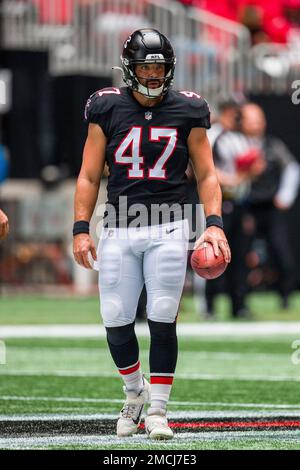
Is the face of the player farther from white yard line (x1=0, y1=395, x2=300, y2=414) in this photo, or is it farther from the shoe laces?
white yard line (x1=0, y1=395, x2=300, y2=414)

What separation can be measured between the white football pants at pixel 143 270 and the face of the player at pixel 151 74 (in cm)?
64

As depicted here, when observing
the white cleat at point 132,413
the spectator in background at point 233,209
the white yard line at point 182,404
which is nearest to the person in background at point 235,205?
the spectator in background at point 233,209

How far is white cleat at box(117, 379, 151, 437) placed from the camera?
610 cm

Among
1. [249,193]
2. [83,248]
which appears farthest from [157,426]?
[249,193]

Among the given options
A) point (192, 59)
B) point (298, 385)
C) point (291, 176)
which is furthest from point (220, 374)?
point (192, 59)

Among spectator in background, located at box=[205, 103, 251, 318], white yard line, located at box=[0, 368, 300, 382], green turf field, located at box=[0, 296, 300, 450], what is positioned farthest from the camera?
spectator in background, located at box=[205, 103, 251, 318]

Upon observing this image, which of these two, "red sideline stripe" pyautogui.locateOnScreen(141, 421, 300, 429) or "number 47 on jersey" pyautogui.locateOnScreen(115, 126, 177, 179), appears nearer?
"number 47 on jersey" pyautogui.locateOnScreen(115, 126, 177, 179)

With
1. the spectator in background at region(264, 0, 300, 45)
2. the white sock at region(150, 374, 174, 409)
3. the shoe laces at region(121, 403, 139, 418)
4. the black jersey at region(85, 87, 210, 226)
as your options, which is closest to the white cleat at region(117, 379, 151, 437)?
the shoe laces at region(121, 403, 139, 418)

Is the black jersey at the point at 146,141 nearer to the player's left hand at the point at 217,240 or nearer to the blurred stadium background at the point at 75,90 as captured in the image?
the player's left hand at the point at 217,240

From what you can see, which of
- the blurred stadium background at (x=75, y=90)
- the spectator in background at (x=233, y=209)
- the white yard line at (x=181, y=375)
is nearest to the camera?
the white yard line at (x=181, y=375)

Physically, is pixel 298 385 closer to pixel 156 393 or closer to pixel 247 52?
pixel 156 393

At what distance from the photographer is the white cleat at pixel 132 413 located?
240 inches

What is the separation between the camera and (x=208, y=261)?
6.19m

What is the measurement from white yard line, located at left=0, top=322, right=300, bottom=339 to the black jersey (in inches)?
213
